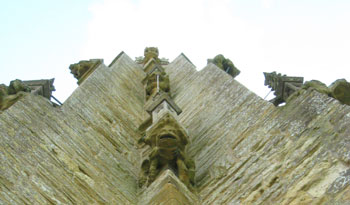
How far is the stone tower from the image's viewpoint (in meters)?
5.06

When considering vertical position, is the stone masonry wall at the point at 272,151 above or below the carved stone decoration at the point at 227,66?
below

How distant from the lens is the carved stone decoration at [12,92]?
711 centimetres

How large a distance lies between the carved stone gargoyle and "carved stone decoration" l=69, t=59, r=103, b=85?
6.17m

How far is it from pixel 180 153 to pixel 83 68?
787cm

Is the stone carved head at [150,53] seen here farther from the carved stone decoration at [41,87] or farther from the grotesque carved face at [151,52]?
the carved stone decoration at [41,87]

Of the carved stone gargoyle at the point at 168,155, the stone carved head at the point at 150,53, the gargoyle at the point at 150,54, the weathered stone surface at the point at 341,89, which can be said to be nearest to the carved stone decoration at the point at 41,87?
the carved stone gargoyle at the point at 168,155

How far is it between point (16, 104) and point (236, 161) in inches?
104

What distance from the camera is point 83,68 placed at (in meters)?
14.2

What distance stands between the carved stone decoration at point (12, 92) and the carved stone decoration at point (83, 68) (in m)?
5.32

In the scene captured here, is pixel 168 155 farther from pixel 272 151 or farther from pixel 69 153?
pixel 272 151

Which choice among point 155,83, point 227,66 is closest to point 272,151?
point 155,83

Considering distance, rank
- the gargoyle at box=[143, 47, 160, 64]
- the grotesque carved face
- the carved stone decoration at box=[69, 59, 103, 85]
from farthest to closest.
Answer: the grotesque carved face
the gargoyle at box=[143, 47, 160, 64]
the carved stone decoration at box=[69, 59, 103, 85]

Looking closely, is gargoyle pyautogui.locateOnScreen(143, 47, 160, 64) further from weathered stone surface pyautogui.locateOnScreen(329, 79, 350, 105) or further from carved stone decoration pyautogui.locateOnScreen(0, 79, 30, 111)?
weathered stone surface pyautogui.locateOnScreen(329, 79, 350, 105)

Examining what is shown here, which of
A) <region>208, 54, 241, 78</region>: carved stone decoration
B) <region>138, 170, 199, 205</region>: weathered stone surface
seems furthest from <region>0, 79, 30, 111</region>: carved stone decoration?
<region>208, 54, 241, 78</region>: carved stone decoration
